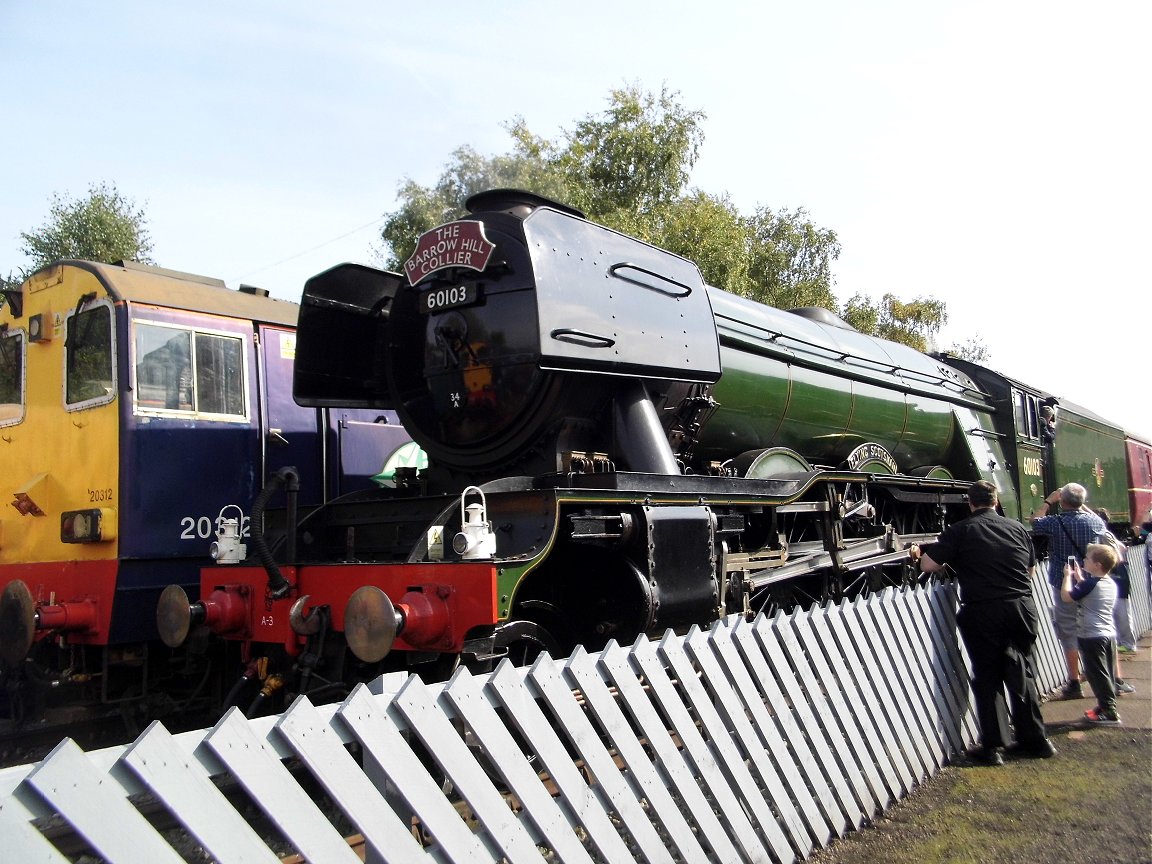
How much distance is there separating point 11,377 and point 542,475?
4578 mm

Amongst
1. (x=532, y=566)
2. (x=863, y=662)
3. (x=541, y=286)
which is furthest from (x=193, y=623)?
(x=863, y=662)

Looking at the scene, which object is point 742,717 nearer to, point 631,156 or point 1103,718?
point 1103,718

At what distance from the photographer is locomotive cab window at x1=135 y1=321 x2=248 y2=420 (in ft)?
19.3

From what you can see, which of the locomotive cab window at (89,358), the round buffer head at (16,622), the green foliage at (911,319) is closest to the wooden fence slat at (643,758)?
the round buffer head at (16,622)

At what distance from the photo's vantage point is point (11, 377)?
6824 mm

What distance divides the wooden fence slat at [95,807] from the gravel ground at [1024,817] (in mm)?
2771

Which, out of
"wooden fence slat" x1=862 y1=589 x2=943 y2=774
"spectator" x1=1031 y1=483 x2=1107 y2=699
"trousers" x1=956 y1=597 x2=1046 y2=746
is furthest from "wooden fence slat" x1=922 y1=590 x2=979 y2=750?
"spectator" x1=1031 y1=483 x2=1107 y2=699

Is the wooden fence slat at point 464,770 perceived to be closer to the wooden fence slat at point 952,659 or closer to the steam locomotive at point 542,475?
the steam locomotive at point 542,475

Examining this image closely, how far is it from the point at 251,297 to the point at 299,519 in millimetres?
2094

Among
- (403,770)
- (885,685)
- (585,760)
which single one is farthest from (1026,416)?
(403,770)

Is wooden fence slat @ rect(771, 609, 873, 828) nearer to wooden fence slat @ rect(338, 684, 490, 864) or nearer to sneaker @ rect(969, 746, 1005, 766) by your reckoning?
sneaker @ rect(969, 746, 1005, 766)

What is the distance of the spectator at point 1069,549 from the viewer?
262 inches

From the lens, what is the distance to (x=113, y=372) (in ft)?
19.2

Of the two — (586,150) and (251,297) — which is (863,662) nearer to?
(251,297)
